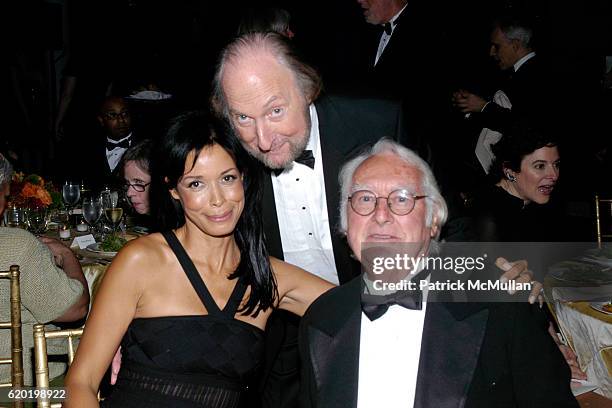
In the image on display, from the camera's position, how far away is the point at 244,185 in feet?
7.16

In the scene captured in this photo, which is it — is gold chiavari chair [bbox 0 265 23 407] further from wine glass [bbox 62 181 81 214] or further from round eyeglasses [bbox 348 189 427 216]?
wine glass [bbox 62 181 81 214]

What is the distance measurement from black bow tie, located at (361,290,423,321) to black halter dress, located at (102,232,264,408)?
0.44 meters

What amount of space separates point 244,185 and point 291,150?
295 mm

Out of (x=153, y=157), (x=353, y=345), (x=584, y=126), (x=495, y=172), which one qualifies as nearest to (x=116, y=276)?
(x=153, y=157)

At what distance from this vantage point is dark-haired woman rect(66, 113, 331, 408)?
2.02 metres

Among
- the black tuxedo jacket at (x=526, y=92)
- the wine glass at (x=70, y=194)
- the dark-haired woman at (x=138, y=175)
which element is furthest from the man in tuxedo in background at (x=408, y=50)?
the wine glass at (x=70, y=194)

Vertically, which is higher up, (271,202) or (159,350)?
(271,202)

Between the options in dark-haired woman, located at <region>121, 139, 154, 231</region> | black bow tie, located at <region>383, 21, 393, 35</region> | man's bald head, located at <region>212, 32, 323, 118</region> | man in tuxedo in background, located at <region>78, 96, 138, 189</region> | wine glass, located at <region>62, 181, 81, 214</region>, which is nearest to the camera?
man's bald head, located at <region>212, 32, 323, 118</region>

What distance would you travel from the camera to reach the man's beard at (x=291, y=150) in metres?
2.31

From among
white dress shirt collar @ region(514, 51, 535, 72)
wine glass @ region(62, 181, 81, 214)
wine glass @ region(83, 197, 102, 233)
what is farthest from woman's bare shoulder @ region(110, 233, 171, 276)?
white dress shirt collar @ region(514, 51, 535, 72)

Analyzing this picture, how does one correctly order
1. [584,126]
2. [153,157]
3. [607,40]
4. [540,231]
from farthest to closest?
[607,40] < [584,126] < [540,231] < [153,157]

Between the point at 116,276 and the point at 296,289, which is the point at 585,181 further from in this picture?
the point at 116,276

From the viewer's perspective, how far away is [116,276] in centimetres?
202

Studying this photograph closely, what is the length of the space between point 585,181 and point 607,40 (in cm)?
215
